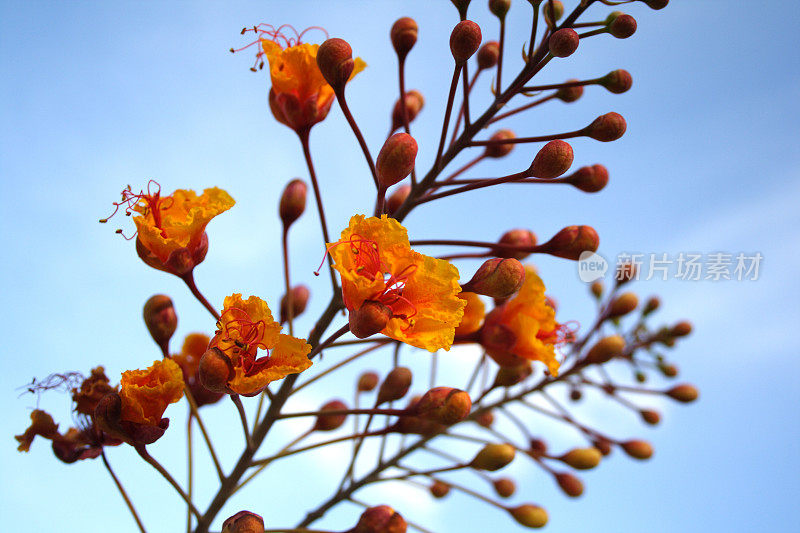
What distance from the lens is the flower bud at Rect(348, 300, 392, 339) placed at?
1.64 metres

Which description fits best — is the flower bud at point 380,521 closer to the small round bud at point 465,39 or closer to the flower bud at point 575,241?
the flower bud at point 575,241

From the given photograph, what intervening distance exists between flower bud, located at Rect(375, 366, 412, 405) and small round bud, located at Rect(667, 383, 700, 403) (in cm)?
234

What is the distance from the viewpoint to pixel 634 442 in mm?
3381

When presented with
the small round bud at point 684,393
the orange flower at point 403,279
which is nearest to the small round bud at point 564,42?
the orange flower at point 403,279

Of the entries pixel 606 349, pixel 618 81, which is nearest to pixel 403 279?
pixel 618 81

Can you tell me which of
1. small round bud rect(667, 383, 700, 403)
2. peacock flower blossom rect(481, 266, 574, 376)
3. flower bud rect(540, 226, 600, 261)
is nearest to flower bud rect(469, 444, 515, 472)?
peacock flower blossom rect(481, 266, 574, 376)

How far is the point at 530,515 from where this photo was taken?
263 centimetres

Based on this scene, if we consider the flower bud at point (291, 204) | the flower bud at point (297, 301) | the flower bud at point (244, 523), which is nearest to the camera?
the flower bud at point (244, 523)

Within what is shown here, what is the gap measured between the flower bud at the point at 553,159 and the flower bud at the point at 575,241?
27cm

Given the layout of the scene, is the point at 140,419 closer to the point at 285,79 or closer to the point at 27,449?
the point at 27,449

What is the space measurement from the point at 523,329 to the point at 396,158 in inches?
36.0

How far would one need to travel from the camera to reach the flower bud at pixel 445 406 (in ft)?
6.57

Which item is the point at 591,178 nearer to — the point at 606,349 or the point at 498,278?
the point at 498,278

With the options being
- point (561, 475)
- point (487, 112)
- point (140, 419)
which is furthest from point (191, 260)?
point (561, 475)
